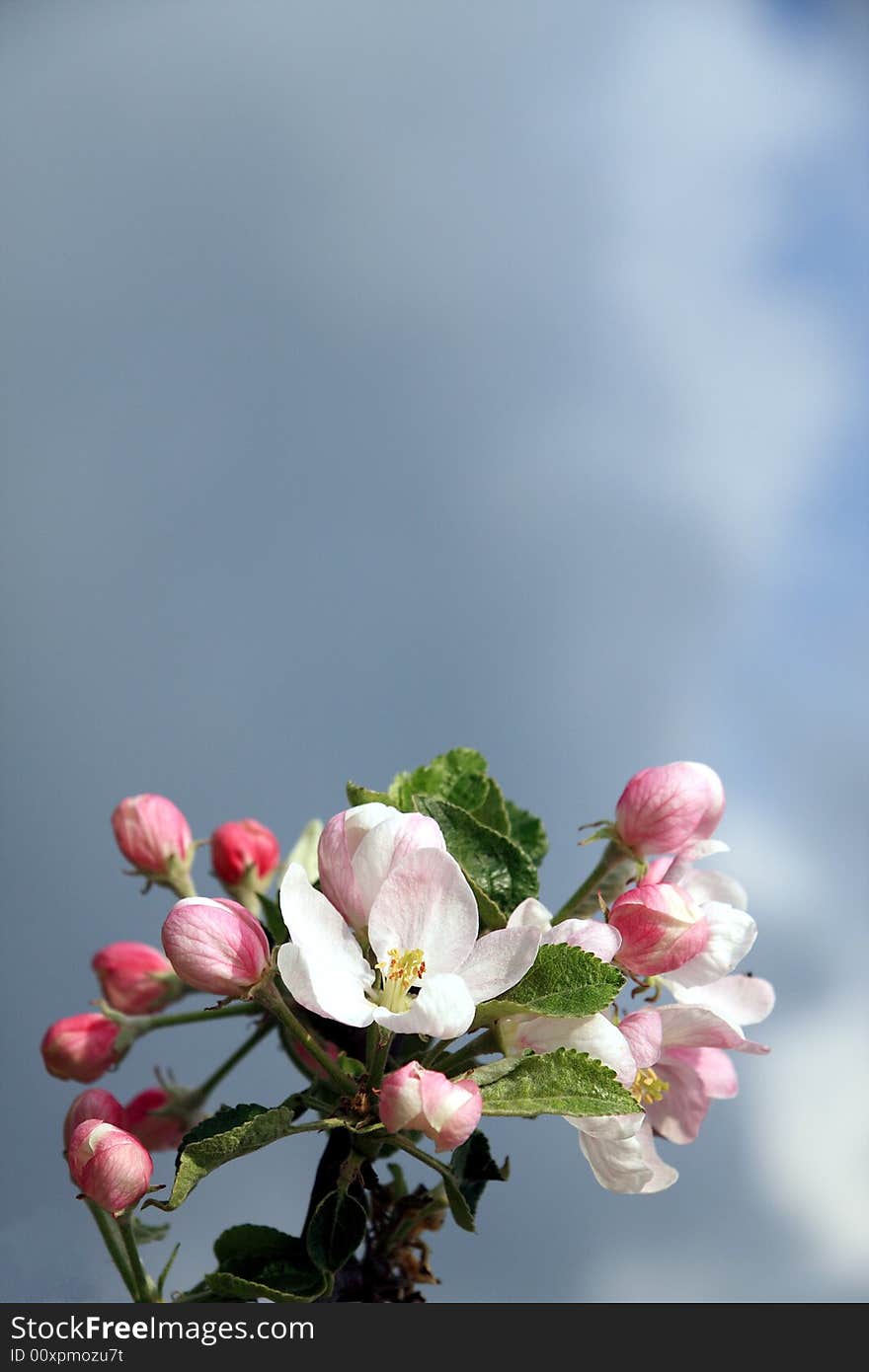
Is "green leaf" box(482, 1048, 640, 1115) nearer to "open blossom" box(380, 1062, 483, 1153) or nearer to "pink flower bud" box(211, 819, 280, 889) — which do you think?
"open blossom" box(380, 1062, 483, 1153)

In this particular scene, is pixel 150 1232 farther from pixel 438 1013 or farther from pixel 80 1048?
pixel 438 1013

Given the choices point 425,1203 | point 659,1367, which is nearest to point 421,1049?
point 425,1203

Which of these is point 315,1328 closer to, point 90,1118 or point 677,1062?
point 90,1118

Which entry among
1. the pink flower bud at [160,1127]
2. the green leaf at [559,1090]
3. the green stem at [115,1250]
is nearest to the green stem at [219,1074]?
the pink flower bud at [160,1127]

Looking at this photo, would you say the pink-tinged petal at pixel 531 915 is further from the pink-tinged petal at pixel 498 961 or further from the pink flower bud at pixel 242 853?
the pink flower bud at pixel 242 853

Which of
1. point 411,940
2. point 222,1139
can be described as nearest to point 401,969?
point 411,940

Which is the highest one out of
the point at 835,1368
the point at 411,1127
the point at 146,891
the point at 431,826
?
the point at 146,891
